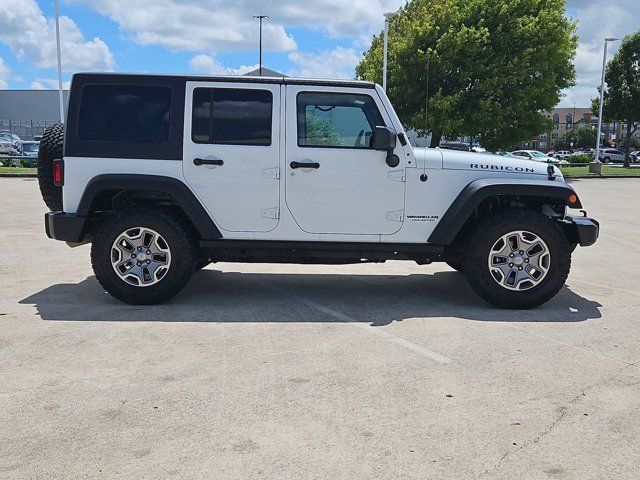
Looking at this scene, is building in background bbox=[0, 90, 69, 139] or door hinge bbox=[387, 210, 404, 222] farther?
building in background bbox=[0, 90, 69, 139]

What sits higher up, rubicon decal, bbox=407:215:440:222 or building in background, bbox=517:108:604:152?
building in background, bbox=517:108:604:152

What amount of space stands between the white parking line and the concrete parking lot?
0.02m

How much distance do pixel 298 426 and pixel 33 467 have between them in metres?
1.27

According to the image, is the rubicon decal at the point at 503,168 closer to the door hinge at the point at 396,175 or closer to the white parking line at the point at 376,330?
the door hinge at the point at 396,175

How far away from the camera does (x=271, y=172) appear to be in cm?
Answer: 556

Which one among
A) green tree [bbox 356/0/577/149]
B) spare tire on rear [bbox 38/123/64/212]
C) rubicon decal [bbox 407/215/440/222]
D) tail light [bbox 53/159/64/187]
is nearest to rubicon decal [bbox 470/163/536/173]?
rubicon decal [bbox 407/215/440/222]

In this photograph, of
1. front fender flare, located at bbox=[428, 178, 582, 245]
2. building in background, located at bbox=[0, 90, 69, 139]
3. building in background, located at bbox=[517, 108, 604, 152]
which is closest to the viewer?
front fender flare, located at bbox=[428, 178, 582, 245]

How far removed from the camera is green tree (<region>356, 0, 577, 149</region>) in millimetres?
27109

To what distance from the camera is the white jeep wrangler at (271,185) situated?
5527mm

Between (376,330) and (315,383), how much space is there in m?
1.26

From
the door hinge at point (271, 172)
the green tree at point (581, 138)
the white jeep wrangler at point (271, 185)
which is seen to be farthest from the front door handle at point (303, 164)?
the green tree at point (581, 138)

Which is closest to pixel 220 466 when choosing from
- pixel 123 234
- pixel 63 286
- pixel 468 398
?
pixel 468 398

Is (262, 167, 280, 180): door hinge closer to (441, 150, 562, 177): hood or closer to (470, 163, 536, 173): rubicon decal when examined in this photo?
(441, 150, 562, 177): hood

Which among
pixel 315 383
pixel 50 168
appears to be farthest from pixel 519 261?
pixel 50 168
